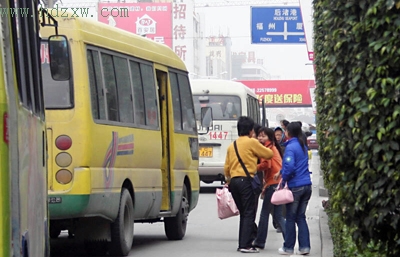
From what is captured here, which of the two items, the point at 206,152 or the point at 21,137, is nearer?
the point at 21,137

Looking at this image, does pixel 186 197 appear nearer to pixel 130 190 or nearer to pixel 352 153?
pixel 130 190

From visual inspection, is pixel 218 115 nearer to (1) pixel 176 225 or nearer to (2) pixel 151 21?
(1) pixel 176 225

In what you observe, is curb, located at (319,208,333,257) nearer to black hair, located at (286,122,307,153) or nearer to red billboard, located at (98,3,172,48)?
black hair, located at (286,122,307,153)

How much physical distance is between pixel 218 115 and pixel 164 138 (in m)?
12.1

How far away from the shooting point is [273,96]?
79688mm

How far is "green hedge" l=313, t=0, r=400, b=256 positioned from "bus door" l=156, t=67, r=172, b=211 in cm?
708

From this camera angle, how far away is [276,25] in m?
33.0

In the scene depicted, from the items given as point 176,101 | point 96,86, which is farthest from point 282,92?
point 96,86

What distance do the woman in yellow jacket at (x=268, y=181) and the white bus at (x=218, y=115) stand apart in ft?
37.3

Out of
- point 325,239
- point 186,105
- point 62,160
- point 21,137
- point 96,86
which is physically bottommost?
point 325,239

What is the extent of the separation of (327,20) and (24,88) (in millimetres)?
2238

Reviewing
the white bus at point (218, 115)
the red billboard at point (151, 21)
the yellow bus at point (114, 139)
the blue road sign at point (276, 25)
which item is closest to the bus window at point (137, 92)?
the yellow bus at point (114, 139)

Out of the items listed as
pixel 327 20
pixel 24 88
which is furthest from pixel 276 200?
pixel 24 88

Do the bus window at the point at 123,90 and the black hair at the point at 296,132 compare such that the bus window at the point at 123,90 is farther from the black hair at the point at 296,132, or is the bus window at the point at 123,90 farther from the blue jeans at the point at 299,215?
the blue jeans at the point at 299,215
